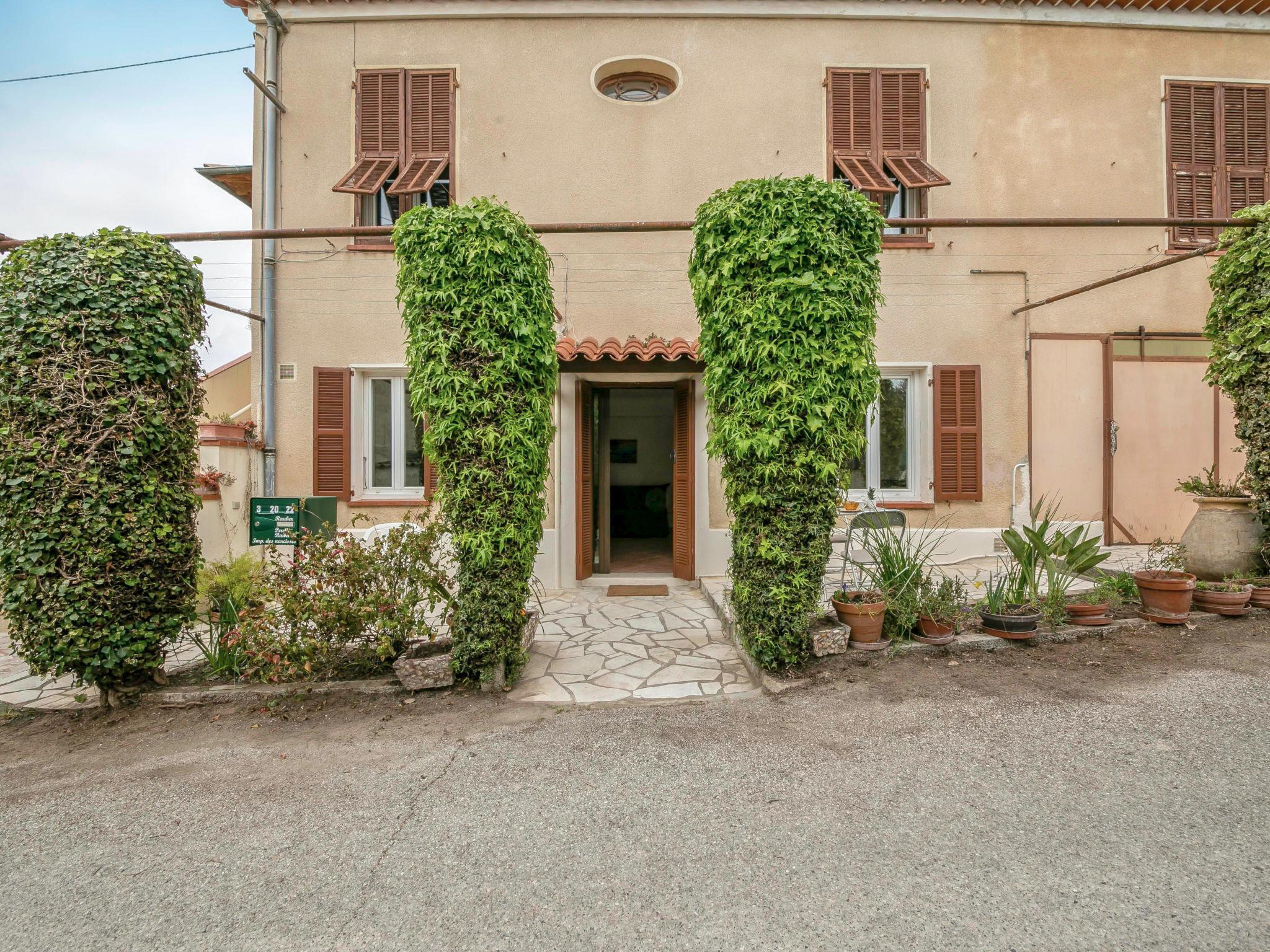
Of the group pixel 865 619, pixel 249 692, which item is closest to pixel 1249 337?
pixel 865 619

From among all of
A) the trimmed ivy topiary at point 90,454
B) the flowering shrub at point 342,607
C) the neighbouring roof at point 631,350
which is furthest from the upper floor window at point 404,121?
the flowering shrub at point 342,607

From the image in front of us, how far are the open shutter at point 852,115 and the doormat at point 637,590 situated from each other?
5313 mm

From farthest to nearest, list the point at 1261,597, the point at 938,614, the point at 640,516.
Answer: the point at 640,516, the point at 1261,597, the point at 938,614

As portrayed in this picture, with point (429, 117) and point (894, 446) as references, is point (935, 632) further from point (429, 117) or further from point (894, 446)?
point (429, 117)

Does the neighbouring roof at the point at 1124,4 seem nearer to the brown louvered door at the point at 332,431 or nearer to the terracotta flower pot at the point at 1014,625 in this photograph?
the brown louvered door at the point at 332,431

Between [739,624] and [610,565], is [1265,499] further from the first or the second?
[610,565]

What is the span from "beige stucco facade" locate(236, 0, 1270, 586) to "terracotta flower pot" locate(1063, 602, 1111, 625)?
265 cm

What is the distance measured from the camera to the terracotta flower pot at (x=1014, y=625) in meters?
3.83

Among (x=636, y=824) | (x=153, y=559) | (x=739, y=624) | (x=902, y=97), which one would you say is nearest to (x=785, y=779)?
(x=636, y=824)

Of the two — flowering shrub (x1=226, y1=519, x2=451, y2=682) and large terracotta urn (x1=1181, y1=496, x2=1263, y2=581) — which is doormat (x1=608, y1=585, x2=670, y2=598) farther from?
large terracotta urn (x1=1181, y1=496, x2=1263, y2=581)

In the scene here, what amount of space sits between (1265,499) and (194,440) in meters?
8.00

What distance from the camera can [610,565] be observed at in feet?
23.5

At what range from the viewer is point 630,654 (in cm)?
423

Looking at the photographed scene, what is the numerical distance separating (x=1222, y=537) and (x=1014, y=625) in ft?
8.31
